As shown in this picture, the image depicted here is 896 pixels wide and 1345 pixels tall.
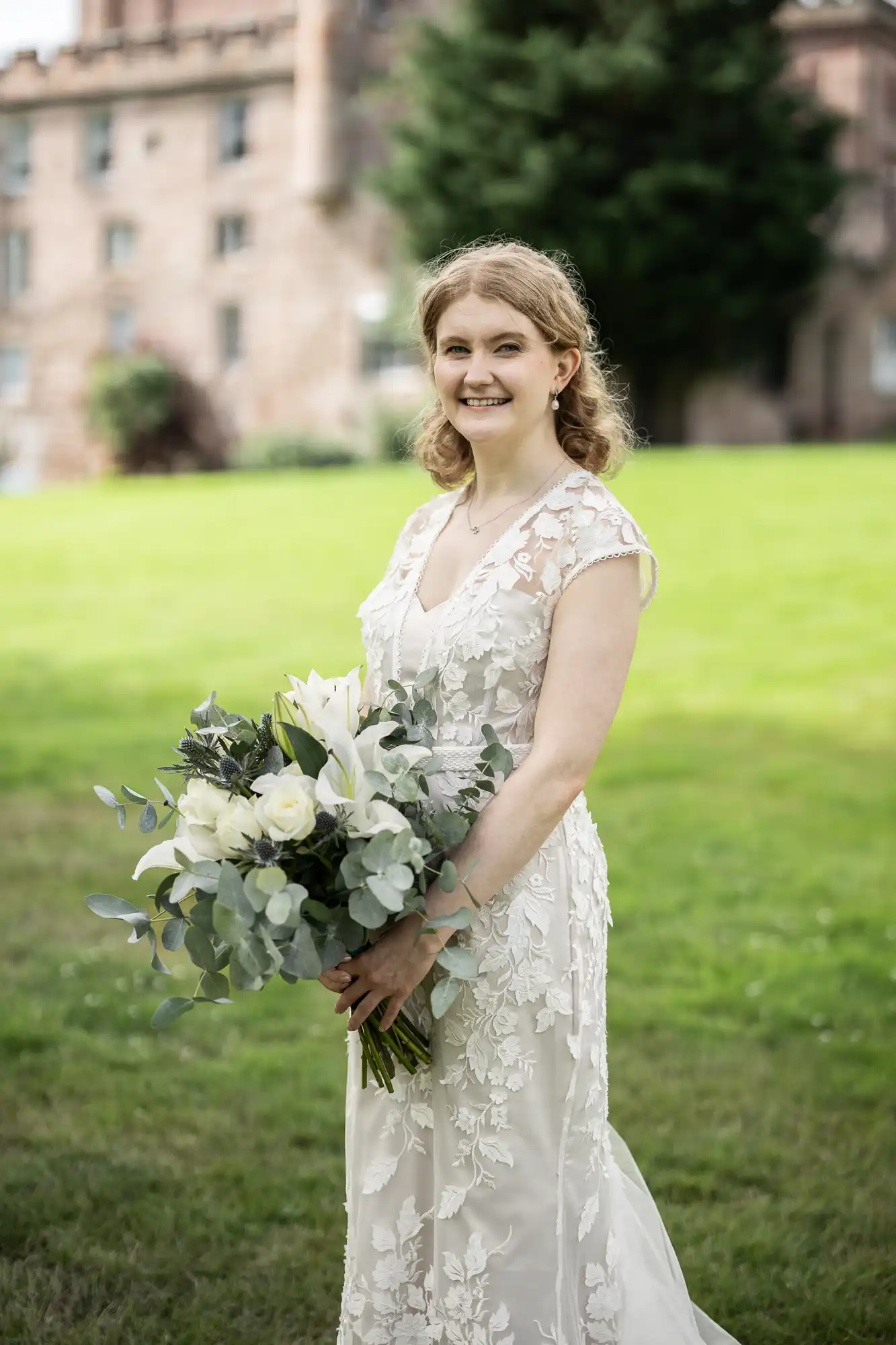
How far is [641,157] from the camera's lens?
25.8 metres

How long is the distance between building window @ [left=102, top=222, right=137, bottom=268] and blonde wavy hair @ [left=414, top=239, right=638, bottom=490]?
32.9 m

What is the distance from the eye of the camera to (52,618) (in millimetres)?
15352

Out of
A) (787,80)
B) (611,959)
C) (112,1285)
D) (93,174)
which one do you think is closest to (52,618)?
(611,959)

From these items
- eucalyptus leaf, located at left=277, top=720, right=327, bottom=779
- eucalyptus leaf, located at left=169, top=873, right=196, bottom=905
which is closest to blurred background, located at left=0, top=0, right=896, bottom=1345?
eucalyptus leaf, located at left=277, top=720, right=327, bottom=779

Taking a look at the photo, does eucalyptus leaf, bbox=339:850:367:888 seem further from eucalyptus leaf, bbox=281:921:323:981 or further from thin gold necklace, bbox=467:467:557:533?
thin gold necklace, bbox=467:467:557:533

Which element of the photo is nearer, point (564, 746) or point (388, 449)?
point (564, 746)

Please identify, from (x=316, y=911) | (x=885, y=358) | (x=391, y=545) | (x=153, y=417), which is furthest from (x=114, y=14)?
(x=316, y=911)

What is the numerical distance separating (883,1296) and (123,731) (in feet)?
27.6

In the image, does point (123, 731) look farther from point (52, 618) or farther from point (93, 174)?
point (93, 174)

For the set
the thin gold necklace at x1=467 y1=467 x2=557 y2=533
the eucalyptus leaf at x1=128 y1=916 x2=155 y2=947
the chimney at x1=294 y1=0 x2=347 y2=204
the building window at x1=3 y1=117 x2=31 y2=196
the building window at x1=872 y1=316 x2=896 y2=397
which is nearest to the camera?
the eucalyptus leaf at x1=128 y1=916 x2=155 y2=947

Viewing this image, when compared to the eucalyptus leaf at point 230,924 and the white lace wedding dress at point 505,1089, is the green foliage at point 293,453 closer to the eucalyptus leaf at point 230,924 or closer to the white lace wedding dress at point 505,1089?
the white lace wedding dress at point 505,1089

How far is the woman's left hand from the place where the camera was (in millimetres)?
2477

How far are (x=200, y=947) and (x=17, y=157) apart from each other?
36.5m

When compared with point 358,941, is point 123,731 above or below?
below
